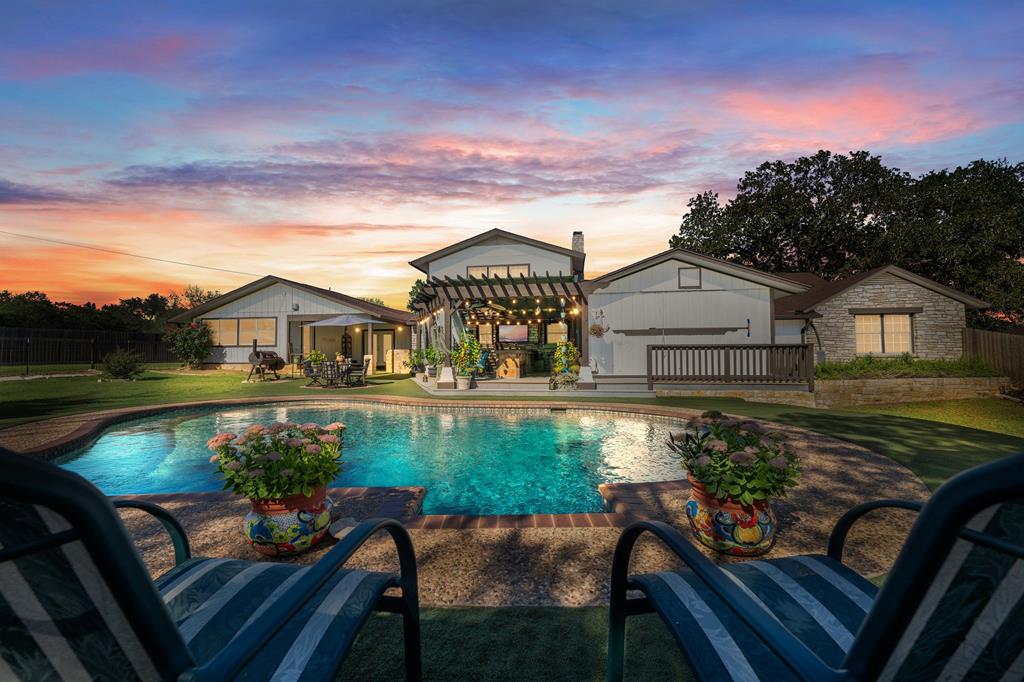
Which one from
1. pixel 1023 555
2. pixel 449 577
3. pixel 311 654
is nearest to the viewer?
pixel 1023 555

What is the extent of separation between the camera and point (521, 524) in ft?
14.5

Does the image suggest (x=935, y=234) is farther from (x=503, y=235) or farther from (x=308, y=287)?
(x=308, y=287)

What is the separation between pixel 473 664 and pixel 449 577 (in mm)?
937

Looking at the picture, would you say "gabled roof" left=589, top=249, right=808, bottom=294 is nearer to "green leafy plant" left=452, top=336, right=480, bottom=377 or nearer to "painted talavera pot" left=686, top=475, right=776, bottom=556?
"green leafy plant" left=452, top=336, right=480, bottom=377

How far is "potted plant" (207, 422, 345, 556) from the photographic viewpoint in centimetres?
377

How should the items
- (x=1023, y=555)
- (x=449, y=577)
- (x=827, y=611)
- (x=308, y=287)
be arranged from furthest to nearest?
1. (x=308, y=287)
2. (x=449, y=577)
3. (x=827, y=611)
4. (x=1023, y=555)

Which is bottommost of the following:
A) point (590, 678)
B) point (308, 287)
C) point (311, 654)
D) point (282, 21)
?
point (590, 678)

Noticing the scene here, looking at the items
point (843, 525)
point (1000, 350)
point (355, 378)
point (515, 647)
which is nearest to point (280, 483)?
point (515, 647)

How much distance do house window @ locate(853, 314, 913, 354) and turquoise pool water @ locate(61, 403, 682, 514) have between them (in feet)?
50.1

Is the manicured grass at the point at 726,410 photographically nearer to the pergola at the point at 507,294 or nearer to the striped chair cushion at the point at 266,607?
the pergola at the point at 507,294

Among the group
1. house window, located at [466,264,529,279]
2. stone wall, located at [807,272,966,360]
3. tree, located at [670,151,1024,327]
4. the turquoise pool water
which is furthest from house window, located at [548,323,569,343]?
tree, located at [670,151,1024,327]

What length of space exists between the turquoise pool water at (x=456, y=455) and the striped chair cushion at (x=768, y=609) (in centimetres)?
377

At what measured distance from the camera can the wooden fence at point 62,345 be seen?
26.9 m

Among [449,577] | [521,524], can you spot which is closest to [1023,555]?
[449,577]
